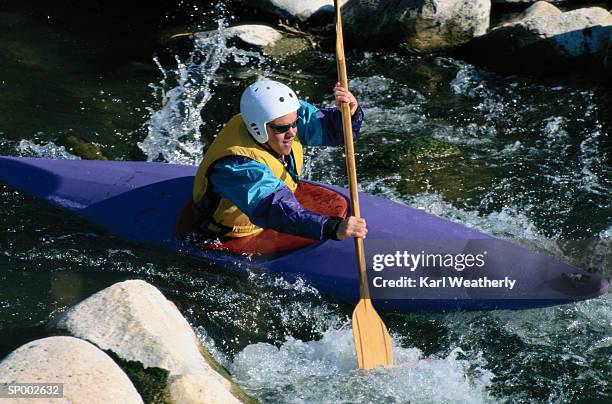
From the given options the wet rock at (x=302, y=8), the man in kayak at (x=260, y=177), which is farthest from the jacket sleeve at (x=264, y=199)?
the wet rock at (x=302, y=8)

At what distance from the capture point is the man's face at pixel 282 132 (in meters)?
4.97

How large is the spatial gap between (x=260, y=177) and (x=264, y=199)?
0.42 ft

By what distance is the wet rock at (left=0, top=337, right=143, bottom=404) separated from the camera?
3562mm

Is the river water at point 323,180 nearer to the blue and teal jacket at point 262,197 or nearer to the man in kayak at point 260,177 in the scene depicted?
the man in kayak at point 260,177

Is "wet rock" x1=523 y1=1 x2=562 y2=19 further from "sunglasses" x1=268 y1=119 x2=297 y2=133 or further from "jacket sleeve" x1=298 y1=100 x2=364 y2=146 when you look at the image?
"sunglasses" x1=268 y1=119 x2=297 y2=133

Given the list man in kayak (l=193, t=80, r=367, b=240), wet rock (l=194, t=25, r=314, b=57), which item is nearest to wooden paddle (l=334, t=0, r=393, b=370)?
man in kayak (l=193, t=80, r=367, b=240)

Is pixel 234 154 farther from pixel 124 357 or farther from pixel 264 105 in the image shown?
pixel 124 357

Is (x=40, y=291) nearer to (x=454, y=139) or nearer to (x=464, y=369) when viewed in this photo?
(x=464, y=369)

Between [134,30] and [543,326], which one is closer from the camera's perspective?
[543,326]

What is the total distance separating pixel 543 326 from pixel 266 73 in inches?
166

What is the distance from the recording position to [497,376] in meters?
4.84

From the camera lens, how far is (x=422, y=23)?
839 centimetres

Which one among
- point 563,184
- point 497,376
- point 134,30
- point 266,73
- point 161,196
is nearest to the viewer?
point 497,376

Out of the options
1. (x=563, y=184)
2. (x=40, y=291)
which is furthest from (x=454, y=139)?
(x=40, y=291)
